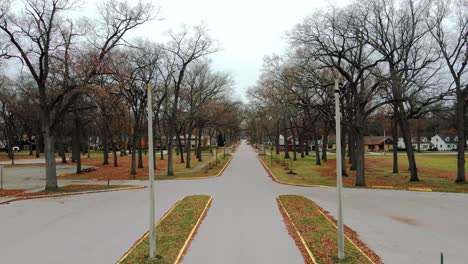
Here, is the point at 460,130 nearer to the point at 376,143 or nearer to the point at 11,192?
the point at 11,192

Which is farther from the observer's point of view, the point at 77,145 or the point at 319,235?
the point at 77,145

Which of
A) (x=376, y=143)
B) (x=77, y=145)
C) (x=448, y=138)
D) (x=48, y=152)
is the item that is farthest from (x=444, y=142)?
(x=48, y=152)

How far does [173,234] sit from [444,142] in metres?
117

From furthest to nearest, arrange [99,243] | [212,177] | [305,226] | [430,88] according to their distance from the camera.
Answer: [212,177], [430,88], [305,226], [99,243]

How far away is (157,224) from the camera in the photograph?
42.2 ft

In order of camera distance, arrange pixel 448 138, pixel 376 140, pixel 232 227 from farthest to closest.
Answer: pixel 448 138, pixel 376 140, pixel 232 227

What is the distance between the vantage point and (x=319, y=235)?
1133 centimetres

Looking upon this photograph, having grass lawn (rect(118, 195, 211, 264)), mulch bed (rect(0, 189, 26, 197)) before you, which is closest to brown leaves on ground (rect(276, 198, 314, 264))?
grass lawn (rect(118, 195, 211, 264))

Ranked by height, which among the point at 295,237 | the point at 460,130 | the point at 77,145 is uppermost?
the point at 460,130

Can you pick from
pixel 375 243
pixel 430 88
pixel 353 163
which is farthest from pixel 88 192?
pixel 353 163

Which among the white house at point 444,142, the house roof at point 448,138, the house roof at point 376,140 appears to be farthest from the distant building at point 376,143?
the house roof at point 448,138

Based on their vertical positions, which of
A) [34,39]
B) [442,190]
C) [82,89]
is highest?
[34,39]

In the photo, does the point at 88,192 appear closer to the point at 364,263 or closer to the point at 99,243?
the point at 99,243

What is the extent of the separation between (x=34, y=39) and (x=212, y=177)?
16.0 metres
